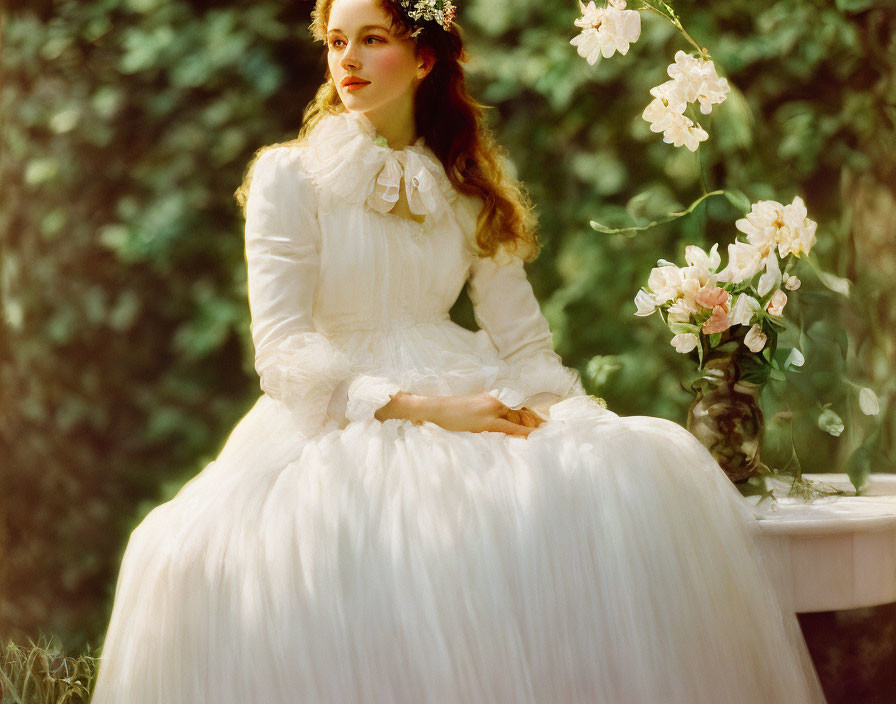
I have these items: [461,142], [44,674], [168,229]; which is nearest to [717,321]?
[461,142]

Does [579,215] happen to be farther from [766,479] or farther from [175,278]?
[175,278]

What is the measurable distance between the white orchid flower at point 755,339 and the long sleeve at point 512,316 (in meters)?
0.34

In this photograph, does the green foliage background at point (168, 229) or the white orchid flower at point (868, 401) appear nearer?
the white orchid flower at point (868, 401)

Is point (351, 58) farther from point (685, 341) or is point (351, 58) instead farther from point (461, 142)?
point (685, 341)

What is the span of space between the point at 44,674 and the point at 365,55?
161 cm

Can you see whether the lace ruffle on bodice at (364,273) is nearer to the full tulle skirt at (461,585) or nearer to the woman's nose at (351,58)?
the woman's nose at (351,58)

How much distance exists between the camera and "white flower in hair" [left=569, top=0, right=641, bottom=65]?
217 cm

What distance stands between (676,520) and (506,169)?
44.9 inches

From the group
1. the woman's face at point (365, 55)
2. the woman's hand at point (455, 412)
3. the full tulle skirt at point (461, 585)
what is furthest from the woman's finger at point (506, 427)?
the woman's face at point (365, 55)

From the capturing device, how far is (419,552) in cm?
159

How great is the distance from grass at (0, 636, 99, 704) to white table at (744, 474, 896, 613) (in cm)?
157

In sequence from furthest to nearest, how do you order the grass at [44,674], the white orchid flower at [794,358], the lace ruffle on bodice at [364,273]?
the grass at [44,674] → the white orchid flower at [794,358] → the lace ruffle on bodice at [364,273]

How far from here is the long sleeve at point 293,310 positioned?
189 cm

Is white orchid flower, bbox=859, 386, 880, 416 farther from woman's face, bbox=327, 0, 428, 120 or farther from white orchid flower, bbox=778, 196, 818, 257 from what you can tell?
woman's face, bbox=327, 0, 428, 120
